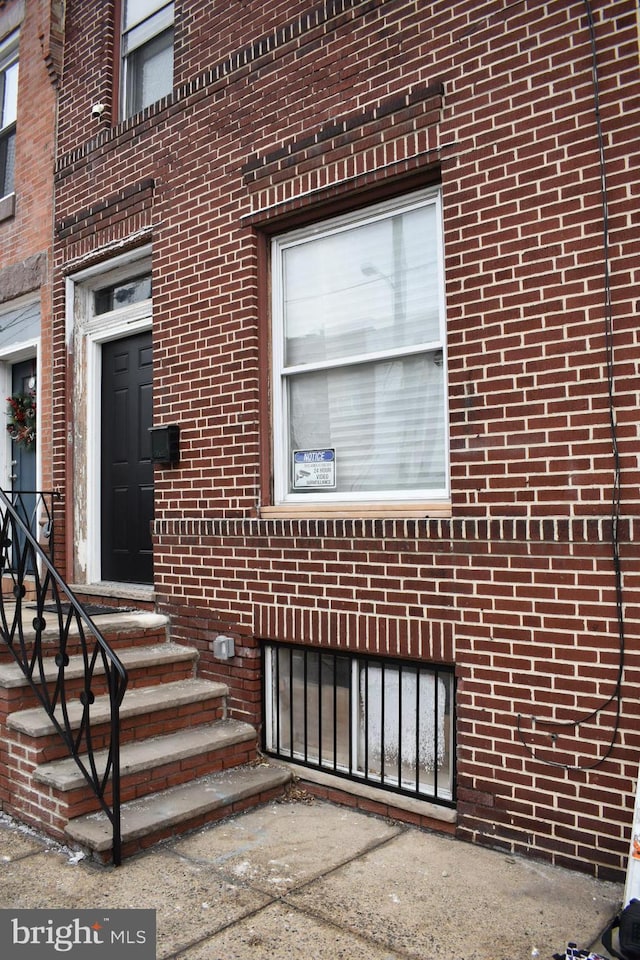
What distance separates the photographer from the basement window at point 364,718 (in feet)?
13.9

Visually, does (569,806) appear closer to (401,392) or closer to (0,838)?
(401,392)

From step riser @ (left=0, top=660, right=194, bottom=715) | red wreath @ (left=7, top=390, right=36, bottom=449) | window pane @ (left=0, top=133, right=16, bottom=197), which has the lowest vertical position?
step riser @ (left=0, top=660, right=194, bottom=715)

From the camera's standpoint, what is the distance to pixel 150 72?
21.4 ft

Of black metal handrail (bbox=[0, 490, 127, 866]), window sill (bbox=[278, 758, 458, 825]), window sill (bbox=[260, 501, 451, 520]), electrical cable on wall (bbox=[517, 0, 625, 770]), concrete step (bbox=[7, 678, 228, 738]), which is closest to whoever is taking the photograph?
electrical cable on wall (bbox=[517, 0, 625, 770])

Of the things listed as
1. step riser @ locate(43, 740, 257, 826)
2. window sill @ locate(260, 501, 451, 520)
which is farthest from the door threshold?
step riser @ locate(43, 740, 257, 826)

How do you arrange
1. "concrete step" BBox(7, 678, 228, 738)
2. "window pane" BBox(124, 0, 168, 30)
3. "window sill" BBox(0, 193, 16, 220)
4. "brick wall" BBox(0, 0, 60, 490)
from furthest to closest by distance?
1. "window sill" BBox(0, 193, 16, 220)
2. "brick wall" BBox(0, 0, 60, 490)
3. "window pane" BBox(124, 0, 168, 30)
4. "concrete step" BBox(7, 678, 228, 738)

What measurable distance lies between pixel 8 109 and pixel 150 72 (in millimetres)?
2227

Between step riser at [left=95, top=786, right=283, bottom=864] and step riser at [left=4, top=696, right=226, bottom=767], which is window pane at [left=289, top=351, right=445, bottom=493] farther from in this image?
step riser at [left=95, top=786, right=283, bottom=864]

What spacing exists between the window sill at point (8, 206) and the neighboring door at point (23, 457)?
4.50 ft

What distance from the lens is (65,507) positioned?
6637 millimetres

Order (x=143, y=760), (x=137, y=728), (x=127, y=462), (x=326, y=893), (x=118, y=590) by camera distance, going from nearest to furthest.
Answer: (x=326, y=893), (x=143, y=760), (x=137, y=728), (x=118, y=590), (x=127, y=462)

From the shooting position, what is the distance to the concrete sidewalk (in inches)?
117

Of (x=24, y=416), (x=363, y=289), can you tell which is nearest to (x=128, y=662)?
(x=363, y=289)

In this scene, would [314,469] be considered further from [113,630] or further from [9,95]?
[9,95]
